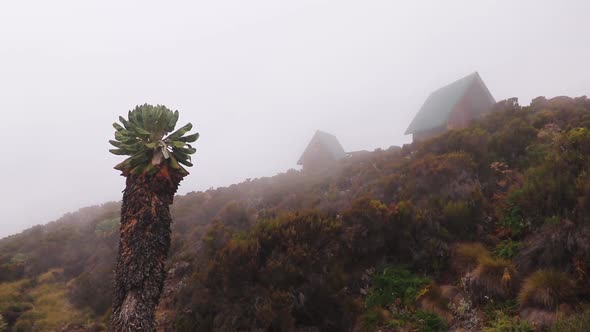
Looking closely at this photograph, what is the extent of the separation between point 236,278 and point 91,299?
7.63m

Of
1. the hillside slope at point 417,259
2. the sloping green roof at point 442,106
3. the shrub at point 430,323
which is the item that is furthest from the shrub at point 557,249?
the sloping green roof at point 442,106

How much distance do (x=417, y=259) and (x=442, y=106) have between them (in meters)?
19.7

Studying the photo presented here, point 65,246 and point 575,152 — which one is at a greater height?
point 65,246

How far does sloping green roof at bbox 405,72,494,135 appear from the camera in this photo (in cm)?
2342

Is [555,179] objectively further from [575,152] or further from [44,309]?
[44,309]

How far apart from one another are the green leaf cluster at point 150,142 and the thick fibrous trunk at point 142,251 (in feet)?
0.98

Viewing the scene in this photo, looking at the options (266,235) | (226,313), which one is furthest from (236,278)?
(266,235)

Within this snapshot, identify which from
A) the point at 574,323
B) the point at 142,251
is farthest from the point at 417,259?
the point at 142,251

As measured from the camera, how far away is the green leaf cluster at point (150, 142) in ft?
26.8

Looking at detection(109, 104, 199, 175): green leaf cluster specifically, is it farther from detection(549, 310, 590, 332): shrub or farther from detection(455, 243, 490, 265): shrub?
detection(549, 310, 590, 332): shrub

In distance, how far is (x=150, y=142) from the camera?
8656 mm

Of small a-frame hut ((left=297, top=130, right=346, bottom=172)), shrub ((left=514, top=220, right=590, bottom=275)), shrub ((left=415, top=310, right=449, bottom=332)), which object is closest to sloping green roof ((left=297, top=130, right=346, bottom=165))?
small a-frame hut ((left=297, top=130, right=346, bottom=172))

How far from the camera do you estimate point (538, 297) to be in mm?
5473

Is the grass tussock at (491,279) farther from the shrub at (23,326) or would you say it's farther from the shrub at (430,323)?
the shrub at (23,326)
